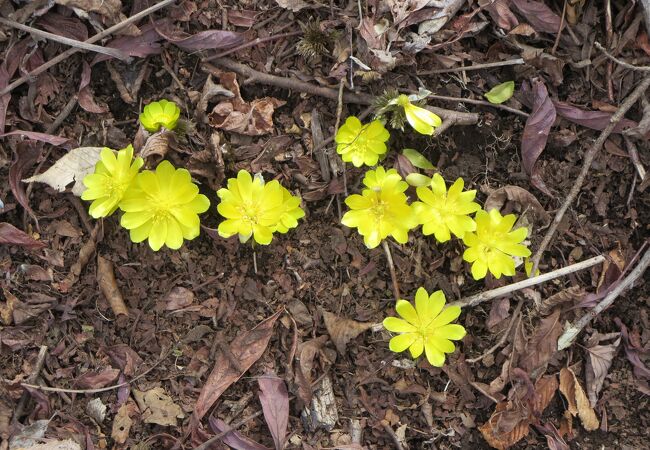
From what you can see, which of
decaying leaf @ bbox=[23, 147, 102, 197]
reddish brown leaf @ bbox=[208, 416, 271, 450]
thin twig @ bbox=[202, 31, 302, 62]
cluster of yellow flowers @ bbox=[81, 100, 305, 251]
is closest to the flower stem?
cluster of yellow flowers @ bbox=[81, 100, 305, 251]

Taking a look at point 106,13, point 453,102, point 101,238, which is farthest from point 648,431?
point 106,13

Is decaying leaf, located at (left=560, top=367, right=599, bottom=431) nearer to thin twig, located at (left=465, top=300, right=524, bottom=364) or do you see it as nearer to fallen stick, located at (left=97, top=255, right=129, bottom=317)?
thin twig, located at (left=465, top=300, right=524, bottom=364)

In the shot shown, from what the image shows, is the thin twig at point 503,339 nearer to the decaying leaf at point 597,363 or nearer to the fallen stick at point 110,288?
the decaying leaf at point 597,363

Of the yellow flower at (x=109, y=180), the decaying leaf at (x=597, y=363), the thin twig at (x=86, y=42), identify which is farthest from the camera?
the decaying leaf at (x=597, y=363)

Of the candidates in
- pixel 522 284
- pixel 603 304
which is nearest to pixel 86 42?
pixel 522 284

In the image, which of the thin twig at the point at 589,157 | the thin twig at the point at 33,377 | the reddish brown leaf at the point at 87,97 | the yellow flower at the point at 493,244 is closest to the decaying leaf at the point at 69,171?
the reddish brown leaf at the point at 87,97

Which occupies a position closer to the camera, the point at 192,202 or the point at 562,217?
the point at 192,202

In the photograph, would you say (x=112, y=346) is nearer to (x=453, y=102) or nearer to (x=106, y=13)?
(x=106, y=13)
